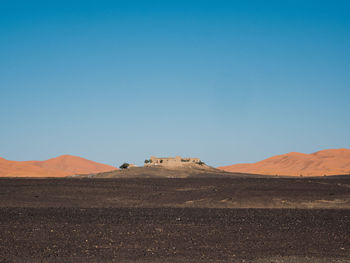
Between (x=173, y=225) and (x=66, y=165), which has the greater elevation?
(x=66, y=165)

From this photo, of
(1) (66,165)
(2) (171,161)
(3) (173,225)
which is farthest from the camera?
(1) (66,165)

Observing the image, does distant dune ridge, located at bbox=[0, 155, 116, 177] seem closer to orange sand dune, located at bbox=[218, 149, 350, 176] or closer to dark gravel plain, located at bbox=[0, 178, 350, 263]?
orange sand dune, located at bbox=[218, 149, 350, 176]

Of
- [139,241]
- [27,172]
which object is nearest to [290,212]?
[139,241]

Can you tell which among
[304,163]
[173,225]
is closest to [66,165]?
[304,163]

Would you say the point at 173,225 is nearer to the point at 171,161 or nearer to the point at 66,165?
the point at 171,161

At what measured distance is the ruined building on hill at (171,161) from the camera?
2129 inches

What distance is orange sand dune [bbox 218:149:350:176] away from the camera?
78.7m

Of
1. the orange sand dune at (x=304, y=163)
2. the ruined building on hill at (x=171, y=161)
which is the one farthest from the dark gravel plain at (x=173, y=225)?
the orange sand dune at (x=304, y=163)

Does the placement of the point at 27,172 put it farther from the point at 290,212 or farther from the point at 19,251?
the point at 19,251

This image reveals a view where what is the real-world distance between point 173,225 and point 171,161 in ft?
129

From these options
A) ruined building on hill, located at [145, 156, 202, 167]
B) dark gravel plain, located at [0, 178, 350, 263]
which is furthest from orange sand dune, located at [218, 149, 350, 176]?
dark gravel plain, located at [0, 178, 350, 263]

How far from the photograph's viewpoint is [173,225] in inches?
618

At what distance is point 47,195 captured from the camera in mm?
25969

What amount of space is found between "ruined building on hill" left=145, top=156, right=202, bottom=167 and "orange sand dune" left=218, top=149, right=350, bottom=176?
74.5ft
